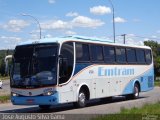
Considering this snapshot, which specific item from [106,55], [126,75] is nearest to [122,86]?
[126,75]

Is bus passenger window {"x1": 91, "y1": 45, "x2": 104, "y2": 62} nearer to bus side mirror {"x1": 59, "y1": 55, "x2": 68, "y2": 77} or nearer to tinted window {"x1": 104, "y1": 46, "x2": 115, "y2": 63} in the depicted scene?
tinted window {"x1": 104, "y1": 46, "x2": 115, "y2": 63}

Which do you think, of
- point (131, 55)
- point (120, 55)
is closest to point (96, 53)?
point (120, 55)

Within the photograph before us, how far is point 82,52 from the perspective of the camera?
20.7m

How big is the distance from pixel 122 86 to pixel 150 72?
4.64 metres

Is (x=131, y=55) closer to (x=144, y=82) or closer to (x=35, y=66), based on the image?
(x=144, y=82)

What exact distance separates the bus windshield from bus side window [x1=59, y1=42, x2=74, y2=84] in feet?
1.14

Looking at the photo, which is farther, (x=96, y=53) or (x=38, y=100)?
(x=96, y=53)

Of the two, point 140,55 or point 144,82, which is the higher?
point 140,55

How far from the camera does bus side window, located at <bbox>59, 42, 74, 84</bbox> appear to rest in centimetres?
1883

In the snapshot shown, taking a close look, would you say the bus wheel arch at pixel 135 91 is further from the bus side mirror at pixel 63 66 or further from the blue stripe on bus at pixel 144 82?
the bus side mirror at pixel 63 66

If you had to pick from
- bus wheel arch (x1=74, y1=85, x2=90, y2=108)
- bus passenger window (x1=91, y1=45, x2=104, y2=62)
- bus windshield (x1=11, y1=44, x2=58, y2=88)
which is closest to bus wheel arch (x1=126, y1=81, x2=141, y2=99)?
bus passenger window (x1=91, y1=45, x2=104, y2=62)

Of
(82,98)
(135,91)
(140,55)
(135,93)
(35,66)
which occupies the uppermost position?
(140,55)

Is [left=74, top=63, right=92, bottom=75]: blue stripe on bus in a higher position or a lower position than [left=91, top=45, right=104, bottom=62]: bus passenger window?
lower

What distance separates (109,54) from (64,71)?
16.3ft
